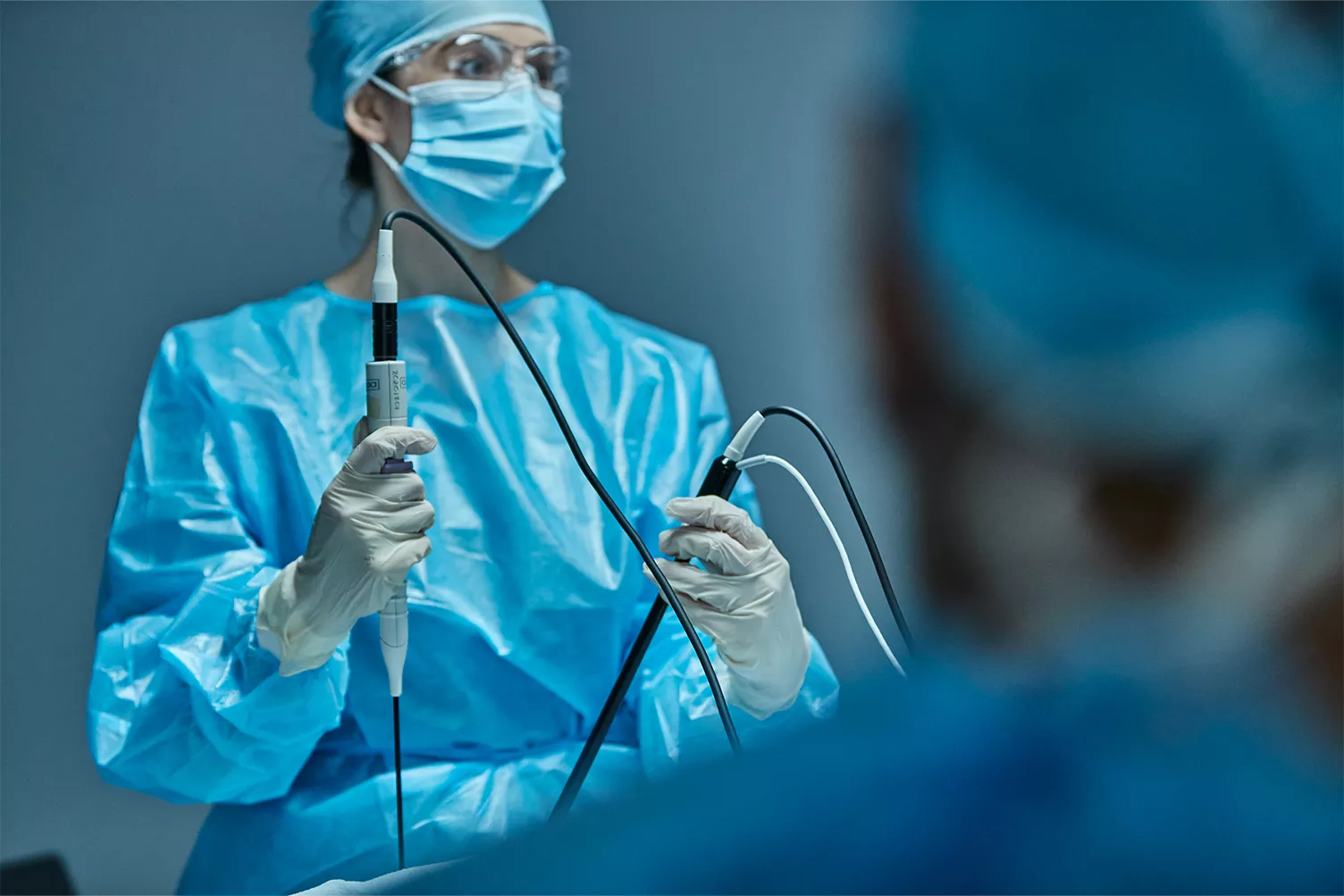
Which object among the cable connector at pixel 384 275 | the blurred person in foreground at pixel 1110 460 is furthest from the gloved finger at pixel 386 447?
the blurred person in foreground at pixel 1110 460

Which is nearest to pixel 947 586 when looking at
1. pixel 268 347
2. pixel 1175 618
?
pixel 1175 618

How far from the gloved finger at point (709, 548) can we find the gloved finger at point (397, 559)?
0.68 ft

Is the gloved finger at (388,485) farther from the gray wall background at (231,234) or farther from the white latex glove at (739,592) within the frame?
the gray wall background at (231,234)

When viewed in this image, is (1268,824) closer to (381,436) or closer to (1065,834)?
(1065,834)

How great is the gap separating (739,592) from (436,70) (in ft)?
2.27

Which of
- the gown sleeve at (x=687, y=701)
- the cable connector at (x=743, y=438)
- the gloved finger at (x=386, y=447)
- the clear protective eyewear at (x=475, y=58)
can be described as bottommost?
the gown sleeve at (x=687, y=701)

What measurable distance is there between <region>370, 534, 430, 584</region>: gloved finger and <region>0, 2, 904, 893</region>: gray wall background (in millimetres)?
699

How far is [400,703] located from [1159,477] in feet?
3.11

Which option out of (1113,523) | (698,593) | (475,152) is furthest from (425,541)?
(1113,523)

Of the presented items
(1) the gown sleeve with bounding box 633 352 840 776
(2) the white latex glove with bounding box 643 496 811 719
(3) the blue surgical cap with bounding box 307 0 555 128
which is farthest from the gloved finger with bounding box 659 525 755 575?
(3) the blue surgical cap with bounding box 307 0 555 128

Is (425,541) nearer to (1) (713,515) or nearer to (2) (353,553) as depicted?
(2) (353,553)

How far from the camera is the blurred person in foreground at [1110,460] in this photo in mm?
263

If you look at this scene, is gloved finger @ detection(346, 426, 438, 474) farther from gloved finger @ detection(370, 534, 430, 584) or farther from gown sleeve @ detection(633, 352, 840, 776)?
gown sleeve @ detection(633, 352, 840, 776)

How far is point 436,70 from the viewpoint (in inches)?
49.4
